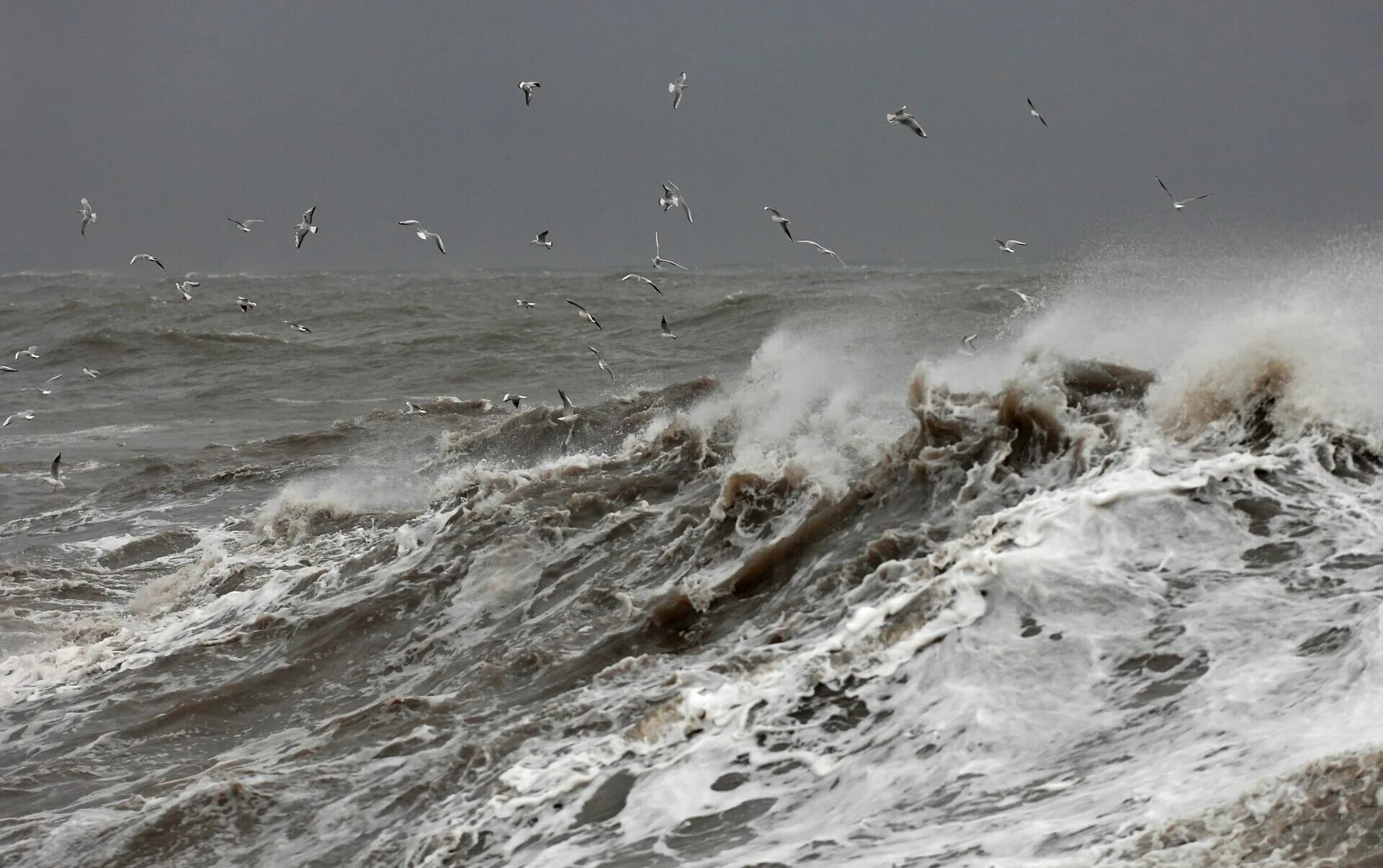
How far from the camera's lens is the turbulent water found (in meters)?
4.61

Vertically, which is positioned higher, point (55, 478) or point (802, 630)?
point (55, 478)

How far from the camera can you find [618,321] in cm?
3028

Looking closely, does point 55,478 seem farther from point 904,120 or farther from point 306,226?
point 904,120

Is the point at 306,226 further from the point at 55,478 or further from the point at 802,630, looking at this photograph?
the point at 802,630

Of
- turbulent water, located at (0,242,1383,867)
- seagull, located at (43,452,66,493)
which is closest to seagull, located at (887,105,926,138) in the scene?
turbulent water, located at (0,242,1383,867)

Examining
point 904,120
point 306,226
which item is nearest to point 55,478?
point 306,226

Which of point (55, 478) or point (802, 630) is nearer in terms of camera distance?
point (802, 630)

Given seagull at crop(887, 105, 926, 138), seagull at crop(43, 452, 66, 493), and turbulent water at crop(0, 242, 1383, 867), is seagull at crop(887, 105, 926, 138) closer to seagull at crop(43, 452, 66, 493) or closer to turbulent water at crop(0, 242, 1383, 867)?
turbulent water at crop(0, 242, 1383, 867)

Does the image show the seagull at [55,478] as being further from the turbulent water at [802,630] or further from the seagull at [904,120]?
the seagull at [904,120]

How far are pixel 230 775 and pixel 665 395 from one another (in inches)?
356

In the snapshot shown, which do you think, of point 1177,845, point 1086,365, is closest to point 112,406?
point 1086,365

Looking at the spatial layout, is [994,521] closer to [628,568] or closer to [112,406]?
[628,568]

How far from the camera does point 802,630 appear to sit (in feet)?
20.9

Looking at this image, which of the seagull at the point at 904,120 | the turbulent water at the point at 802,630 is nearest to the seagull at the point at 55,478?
the turbulent water at the point at 802,630
